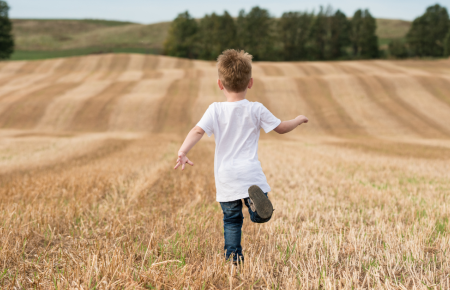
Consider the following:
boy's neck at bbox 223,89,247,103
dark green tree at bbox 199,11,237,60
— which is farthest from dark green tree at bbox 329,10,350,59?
boy's neck at bbox 223,89,247,103

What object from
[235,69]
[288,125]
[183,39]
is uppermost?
[183,39]

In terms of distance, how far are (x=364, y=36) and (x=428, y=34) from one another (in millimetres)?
15349

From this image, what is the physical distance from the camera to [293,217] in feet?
15.4

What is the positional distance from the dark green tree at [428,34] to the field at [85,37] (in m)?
15.4

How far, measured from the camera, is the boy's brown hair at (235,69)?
289cm

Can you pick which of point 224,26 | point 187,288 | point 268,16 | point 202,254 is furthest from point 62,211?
point 268,16

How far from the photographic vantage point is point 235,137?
121 inches

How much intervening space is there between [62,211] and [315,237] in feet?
11.9

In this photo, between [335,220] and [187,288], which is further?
[335,220]

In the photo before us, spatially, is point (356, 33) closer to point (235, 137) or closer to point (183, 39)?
point (183, 39)

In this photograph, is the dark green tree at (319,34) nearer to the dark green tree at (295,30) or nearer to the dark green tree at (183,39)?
the dark green tree at (295,30)

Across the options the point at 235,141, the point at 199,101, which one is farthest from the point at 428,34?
the point at 235,141

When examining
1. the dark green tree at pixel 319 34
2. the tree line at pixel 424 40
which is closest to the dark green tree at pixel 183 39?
the dark green tree at pixel 319 34

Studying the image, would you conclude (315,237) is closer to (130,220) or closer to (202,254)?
(202,254)
